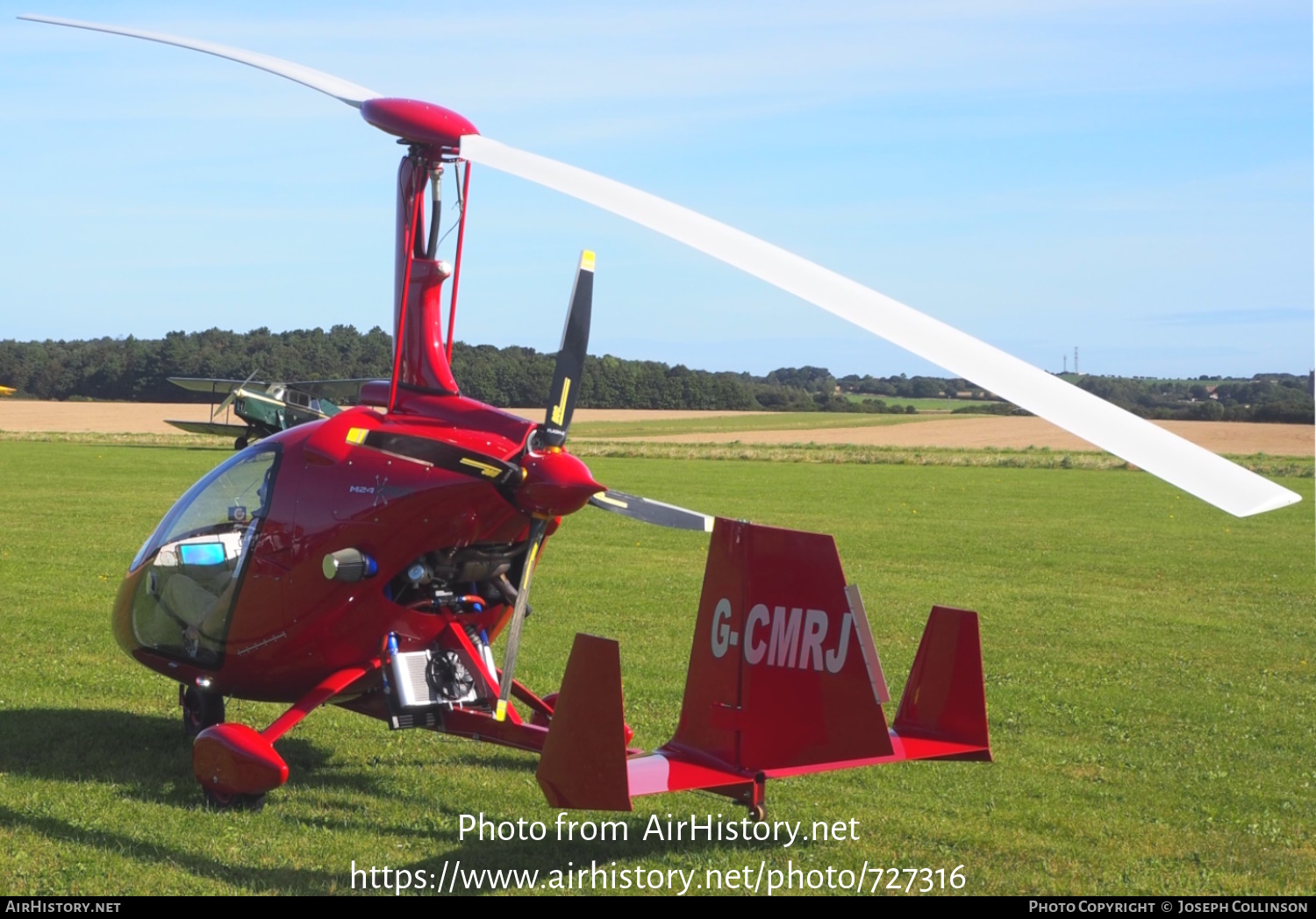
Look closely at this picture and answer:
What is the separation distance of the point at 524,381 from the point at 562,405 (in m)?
33.6

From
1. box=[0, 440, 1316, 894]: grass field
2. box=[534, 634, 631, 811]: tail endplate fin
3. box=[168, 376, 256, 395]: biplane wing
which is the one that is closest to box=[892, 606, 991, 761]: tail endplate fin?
box=[0, 440, 1316, 894]: grass field

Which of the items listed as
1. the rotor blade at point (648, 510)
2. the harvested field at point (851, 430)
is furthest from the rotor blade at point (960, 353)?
the harvested field at point (851, 430)

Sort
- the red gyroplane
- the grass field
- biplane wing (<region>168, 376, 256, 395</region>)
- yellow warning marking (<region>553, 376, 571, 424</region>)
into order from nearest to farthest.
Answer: the red gyroplane, the grass field, yellow warning marking (<region>553, 376, 571, 424</region>), biplane wing (<region>168, 376, 256, 395</region>)

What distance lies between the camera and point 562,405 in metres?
6.89

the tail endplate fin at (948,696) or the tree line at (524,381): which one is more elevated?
the tree line at (524,381)

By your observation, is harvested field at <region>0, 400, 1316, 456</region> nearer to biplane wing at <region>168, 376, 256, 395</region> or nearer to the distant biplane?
the distant biplane

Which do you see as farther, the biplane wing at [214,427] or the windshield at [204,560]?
the biplane wing at [214,427]

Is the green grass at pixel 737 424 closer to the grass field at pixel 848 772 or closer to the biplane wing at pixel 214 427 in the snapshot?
the biplane wing at pixel 214 427

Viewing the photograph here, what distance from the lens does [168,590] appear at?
814 centimetres

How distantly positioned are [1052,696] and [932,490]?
25.8 m

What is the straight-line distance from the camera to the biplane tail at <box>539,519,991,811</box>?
18.1ft

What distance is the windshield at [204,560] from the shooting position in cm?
774

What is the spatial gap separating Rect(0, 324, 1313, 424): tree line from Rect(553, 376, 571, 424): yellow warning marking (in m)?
28.6

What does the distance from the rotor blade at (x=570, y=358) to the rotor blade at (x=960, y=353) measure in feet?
4.79
